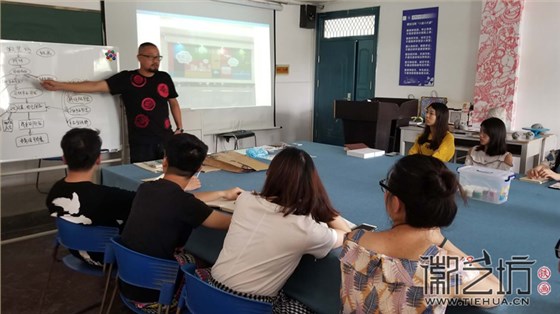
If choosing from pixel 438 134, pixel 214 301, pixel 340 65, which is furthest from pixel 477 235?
pixel 340 65

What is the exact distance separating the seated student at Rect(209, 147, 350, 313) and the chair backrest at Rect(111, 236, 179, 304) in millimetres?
179

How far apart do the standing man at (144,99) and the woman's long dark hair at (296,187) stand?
6.87ft

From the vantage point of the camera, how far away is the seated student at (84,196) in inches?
75.0

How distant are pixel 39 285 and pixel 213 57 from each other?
10.8 feet

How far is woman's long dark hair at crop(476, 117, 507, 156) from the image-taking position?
→ 2.67m

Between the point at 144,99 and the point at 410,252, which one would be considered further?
the point at 144,99

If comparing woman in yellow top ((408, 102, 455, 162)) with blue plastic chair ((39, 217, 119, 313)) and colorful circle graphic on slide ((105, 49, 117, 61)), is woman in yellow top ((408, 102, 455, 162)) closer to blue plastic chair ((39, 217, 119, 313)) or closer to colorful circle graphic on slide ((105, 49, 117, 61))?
blue plastic chair ((39, 217, 119, 313))

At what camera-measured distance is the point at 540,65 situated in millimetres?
Result: 4348

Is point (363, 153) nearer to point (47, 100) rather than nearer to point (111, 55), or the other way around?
point (111, 55)

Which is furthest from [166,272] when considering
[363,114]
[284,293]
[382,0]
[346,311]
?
[382,0]

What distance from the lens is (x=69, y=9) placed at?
3.80 m

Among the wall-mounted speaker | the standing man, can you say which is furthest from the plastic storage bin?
the wall-mounted speaker

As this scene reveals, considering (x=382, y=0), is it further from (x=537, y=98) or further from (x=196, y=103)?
(x=196, y=103)

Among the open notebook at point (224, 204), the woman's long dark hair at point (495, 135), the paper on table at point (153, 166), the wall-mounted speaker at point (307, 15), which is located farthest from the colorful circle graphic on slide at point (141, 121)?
the wall-mounted speaker at point (307, 15)
